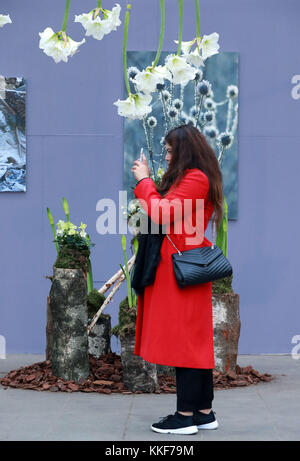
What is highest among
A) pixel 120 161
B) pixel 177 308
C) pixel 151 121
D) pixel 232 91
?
pixel 232 91

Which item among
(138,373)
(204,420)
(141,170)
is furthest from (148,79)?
(138,373)

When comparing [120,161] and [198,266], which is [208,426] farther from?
[120,161]

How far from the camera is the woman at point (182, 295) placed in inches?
144

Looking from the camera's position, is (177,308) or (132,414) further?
(132,414)

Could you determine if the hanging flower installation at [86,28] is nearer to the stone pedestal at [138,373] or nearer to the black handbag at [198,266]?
the black handbag at [198,266]

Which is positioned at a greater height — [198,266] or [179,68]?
[179,68]

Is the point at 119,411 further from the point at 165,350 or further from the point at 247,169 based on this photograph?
the point at 247,169

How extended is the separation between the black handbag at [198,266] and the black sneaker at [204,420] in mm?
729

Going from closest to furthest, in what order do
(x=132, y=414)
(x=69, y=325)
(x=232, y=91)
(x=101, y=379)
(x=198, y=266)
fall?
(x=198, y=266), (x=132, y=414), (x=69, y=325), (x=101, y=379), (x=232, y=91)

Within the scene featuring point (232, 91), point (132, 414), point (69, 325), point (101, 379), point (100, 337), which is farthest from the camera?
point (232, 91)

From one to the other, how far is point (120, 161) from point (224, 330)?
2.09 metres

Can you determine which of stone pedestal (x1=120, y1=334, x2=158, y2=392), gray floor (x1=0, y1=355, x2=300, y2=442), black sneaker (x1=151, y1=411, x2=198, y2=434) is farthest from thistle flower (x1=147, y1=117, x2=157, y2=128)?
black sneaker (x1=151, y1=411, x2=198, y2=434)

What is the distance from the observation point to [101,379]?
17.1ft
